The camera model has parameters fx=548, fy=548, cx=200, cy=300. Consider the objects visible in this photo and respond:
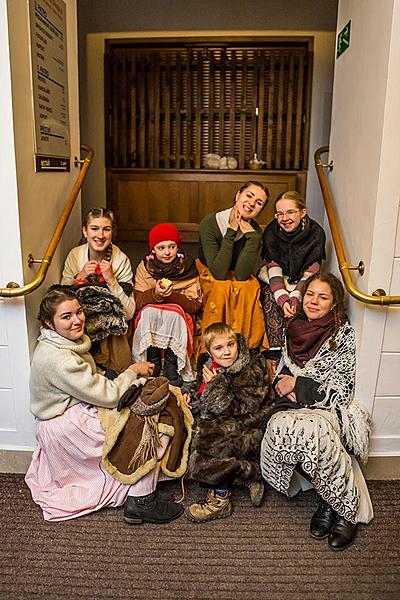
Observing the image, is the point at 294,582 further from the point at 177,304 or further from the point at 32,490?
the point at 177,304

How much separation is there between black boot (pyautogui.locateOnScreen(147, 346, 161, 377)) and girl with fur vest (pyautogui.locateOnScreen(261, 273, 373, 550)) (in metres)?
0.58

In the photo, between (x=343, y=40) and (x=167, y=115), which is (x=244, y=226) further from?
(x=167, y=115)

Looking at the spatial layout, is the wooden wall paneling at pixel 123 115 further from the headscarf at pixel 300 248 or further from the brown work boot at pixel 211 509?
the brown work boot at pixel 211 509

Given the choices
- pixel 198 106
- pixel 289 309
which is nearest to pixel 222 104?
pixel 198 106

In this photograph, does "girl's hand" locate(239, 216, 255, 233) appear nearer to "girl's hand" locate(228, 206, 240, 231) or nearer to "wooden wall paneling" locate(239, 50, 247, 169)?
"girl's hand" locate(228, 206, 240, 231)

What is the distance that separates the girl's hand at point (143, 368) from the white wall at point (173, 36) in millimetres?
2739

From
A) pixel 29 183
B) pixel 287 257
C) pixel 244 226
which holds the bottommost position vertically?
pixel 287 257

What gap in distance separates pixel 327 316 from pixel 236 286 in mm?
509

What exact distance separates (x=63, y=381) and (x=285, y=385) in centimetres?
89

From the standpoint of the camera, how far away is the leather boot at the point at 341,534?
1.96m

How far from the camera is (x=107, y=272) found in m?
2.51

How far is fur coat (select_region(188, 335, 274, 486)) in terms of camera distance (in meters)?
2.11

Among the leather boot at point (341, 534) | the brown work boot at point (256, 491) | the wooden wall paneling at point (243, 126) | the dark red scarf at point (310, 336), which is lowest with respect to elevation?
the leather boot at point (341, 534)

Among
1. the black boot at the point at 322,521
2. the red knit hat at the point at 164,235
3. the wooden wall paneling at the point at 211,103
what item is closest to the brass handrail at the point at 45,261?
the red knit hat at the point at 164,235
